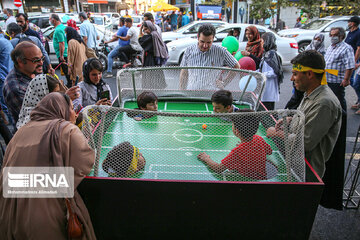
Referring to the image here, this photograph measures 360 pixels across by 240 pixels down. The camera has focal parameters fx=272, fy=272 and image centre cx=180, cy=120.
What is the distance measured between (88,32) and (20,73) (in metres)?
5.56

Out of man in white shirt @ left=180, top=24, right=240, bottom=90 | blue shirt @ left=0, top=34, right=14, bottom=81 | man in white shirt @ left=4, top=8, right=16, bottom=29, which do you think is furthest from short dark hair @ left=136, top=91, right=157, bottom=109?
man in white shirt @ left=4, top=8, right=16, bottom=29

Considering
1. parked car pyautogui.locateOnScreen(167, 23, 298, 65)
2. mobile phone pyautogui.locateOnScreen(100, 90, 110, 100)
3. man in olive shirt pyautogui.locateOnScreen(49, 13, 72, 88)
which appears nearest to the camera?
mobile phone pyautogui.locateOnScreen(100, 90, 110, 100)

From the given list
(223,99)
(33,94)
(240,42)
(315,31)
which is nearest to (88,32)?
(240,42)

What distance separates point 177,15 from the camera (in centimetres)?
1967

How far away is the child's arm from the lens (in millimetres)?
2086

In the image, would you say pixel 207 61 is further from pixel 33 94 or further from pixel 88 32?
pixel 88 32

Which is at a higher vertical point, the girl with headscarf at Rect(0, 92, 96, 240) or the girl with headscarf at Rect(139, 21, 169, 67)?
the girl with headscarf at Rect(139, 21, 169, 67)

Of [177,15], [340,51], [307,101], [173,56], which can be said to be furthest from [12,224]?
[177,15]

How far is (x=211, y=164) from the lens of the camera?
2.15 m

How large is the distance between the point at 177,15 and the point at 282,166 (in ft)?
63.3

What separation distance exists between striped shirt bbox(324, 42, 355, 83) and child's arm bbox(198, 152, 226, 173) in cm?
403

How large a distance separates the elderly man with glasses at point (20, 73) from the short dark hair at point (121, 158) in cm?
160

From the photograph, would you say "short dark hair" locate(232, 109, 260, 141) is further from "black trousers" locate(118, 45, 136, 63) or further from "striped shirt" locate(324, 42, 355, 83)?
"black trousers" locate(118, 45, 136, 63)

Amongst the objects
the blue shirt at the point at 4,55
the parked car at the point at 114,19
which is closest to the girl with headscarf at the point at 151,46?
the blue shirt at the point at 4,55
